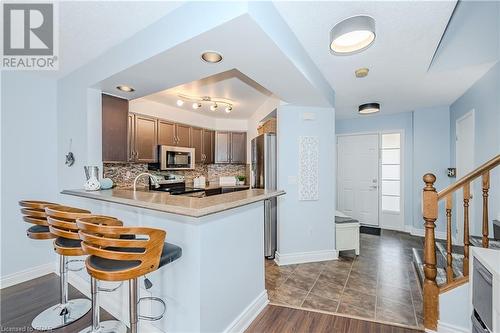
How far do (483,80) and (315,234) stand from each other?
9.42 ft

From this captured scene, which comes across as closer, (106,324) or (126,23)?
(126,23)

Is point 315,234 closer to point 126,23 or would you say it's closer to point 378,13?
point 378,13

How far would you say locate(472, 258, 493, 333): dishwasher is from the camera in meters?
1.22

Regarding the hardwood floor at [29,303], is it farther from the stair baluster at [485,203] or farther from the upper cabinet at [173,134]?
the stair baluster at [485,203]

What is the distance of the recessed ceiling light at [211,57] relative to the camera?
66.2 inches

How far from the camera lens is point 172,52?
167 cm

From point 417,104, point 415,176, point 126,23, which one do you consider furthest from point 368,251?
point 126,23

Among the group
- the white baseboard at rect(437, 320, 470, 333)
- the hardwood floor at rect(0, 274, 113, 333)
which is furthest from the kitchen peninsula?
the white baseboard at rect(437, 320, 470, 333)

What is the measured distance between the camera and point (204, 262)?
5.02 ft

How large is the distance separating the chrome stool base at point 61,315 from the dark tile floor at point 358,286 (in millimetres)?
1795

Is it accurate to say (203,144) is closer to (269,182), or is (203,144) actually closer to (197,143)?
(197,143)

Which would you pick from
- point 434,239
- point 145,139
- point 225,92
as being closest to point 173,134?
point 145,139

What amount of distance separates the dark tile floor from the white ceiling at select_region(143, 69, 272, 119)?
2565 millimetres

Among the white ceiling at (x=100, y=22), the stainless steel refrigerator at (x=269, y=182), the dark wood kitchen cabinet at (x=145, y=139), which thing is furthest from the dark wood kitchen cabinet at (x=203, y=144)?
the white ceiling at (x=100, y=22)
